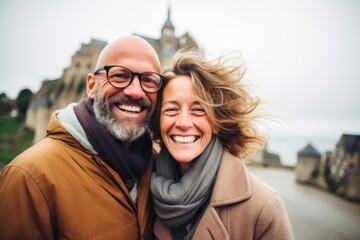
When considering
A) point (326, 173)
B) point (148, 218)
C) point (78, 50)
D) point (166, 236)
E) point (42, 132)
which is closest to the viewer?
point (166, 236)

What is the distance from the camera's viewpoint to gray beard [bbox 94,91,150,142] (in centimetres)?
201

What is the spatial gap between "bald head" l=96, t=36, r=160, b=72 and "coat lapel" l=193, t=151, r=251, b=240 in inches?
53.1

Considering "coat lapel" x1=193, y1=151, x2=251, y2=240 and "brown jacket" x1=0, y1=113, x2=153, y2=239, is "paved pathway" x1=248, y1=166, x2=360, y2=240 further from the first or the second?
"brown jacket" x1=0, y1=113, x2=153, y2=239

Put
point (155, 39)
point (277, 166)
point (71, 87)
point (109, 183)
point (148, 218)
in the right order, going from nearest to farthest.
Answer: point (109, 183), point (148, 218), point (277, 166), point (71, 87), point (155, 39)

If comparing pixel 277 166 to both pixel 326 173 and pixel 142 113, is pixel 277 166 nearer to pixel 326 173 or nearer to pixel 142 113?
pixel 326 173

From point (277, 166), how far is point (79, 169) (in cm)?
2488

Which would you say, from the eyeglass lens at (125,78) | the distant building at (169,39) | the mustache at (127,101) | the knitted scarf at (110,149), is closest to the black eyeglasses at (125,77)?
the eyeglass lens at (125,78)

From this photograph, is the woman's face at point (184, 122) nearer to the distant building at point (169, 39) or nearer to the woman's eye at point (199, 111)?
the woman's eye at point (199, 111)

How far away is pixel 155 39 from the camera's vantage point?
41.2 m

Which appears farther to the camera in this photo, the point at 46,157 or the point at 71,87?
the point at 71,87

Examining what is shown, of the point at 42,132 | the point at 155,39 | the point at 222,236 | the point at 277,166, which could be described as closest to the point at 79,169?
the point at 222,236

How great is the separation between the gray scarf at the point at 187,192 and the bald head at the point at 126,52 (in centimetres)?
114

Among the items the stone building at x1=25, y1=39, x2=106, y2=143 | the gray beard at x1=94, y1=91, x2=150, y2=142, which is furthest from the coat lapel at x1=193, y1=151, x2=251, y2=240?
the stone building at x1=25, y1=39, x2=106, y2=143

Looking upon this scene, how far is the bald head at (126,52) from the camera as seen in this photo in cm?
210
